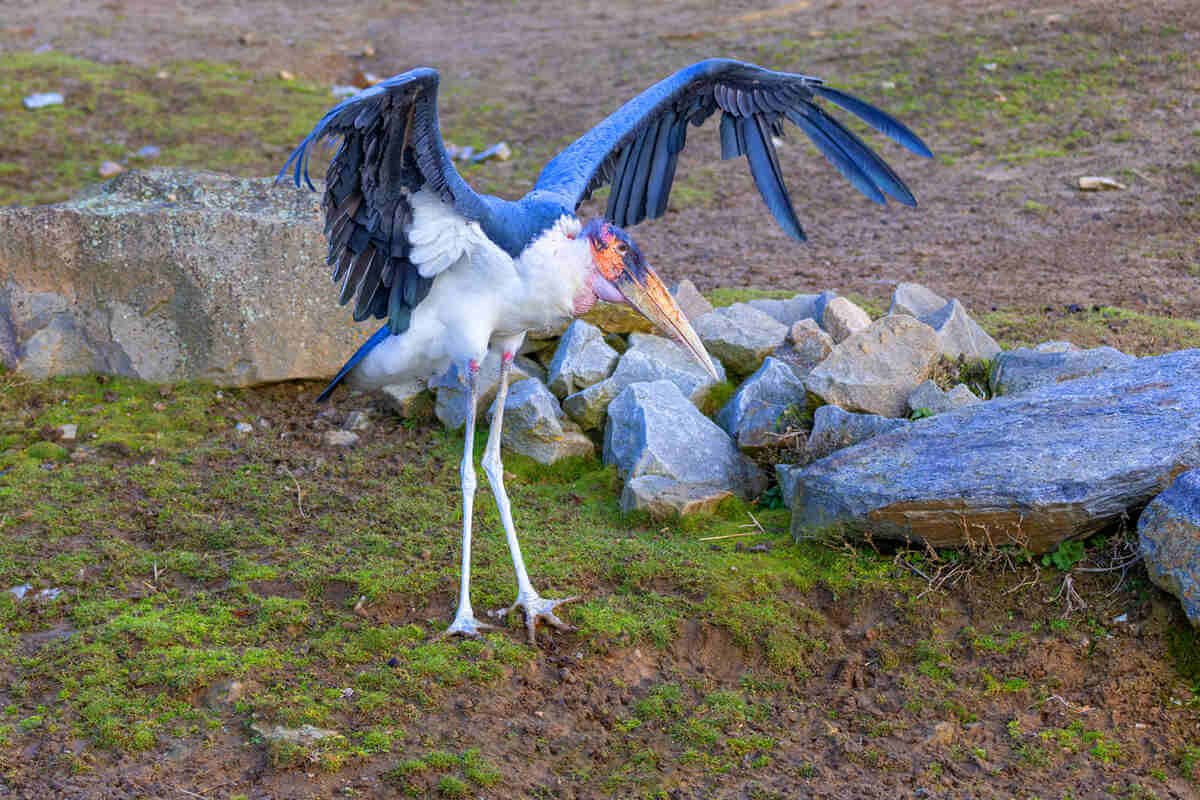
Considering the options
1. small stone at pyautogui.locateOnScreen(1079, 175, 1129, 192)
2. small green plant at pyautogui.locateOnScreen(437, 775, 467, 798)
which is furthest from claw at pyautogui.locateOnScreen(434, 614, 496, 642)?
small stone at pyautogui.locateOnScreen(1079, 175, 1129, 192)

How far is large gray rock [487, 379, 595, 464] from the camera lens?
511 centimetres

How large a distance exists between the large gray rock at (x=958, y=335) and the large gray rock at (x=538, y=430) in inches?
61.5

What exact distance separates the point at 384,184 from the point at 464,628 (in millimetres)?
1444

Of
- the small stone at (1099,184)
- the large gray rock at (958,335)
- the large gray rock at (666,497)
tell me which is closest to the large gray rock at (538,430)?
the large gray rock at (666,497)

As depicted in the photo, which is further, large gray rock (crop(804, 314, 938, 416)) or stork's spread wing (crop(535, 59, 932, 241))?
large gray rock (crop(804, 314, 938, 416))

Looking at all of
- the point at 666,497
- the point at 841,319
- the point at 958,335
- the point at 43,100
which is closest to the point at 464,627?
the point at 666,497

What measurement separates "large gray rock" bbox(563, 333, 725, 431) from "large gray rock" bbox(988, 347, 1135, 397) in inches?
45.9

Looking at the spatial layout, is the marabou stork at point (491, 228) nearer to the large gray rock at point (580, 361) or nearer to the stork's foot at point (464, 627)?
the stork's foot at point (464, 627)

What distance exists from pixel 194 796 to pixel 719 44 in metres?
9.82

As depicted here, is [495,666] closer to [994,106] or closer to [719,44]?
[994,106]

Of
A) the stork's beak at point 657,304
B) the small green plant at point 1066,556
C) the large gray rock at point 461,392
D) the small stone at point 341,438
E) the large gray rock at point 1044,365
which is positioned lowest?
the small stone at point 341,438

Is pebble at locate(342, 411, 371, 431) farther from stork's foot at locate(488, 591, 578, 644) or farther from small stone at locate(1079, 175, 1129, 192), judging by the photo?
small stone at locate(1079, 175, 1129, 192)

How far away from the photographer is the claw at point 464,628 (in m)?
3.94

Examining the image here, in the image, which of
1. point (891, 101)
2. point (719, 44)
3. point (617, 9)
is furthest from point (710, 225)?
point (617, 9)
